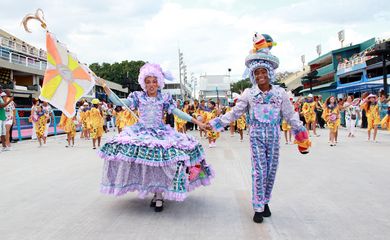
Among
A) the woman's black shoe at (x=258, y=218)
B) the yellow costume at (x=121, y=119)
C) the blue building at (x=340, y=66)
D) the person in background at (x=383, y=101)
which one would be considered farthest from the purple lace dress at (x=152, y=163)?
the blue building at (x=340, y=66)

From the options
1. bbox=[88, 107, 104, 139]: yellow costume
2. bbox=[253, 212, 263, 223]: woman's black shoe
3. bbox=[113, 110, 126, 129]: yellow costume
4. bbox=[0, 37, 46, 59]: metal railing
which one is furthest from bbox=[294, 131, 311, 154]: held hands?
bbox=[0, 37, 46, 59]: metal railing

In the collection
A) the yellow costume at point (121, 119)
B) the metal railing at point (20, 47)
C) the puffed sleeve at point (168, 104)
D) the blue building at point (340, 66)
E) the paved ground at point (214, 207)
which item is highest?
the metal railing at point (20, 47)

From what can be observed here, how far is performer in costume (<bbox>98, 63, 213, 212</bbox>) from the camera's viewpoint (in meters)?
4.54

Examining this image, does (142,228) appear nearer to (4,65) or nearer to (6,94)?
(6,94)

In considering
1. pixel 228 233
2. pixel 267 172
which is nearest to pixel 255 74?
pixel 267 172

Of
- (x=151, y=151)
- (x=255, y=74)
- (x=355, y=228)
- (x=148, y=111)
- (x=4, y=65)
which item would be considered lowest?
(x=355, y=228)

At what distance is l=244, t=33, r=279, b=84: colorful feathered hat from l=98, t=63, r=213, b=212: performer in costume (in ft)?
3.31

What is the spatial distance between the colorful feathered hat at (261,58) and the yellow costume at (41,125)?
10.9 m

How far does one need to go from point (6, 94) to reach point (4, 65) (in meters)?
26.6

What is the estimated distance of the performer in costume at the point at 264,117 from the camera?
441 centimetres

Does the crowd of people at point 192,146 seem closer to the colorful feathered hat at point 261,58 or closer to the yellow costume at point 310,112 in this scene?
the colorful feathered hat at point 261,58

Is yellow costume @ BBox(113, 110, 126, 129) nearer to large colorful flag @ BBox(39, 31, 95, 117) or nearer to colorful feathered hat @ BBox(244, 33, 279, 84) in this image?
large colorful flag @ BBox(39, 31, 95, 117)

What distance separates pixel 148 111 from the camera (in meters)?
5.18

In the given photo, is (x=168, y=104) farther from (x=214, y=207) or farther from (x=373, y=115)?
(x=373, y=115)
